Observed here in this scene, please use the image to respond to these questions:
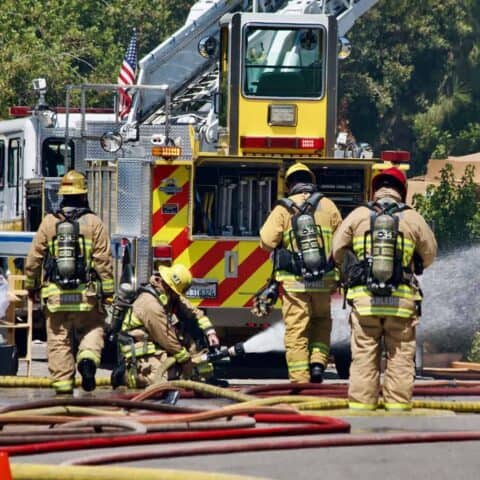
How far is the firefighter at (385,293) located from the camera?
9656mm

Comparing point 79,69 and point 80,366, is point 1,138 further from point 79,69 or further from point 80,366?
point 79,69

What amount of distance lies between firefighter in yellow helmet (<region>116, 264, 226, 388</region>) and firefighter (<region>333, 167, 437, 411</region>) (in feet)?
5.19

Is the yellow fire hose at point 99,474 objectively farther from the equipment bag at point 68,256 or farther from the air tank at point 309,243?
the air tank at point 309,243

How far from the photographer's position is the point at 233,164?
1325 cm

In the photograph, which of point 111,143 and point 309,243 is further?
point 111,143

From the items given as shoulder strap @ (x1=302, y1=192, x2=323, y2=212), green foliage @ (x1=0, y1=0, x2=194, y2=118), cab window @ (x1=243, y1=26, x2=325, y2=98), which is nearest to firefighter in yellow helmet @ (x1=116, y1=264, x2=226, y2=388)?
shoulder strap @ (x1=302, y1=192, x2=323, y2=212)

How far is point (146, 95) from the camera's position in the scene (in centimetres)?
1778

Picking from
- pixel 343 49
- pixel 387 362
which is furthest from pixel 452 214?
pixel 387 362

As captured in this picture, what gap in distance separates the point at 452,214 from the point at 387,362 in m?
9.11

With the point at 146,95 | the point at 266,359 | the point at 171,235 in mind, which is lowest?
the point at 266,359

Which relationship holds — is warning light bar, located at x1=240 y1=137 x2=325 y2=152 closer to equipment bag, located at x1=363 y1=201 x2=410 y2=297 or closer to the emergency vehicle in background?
the emergency vehicle in background

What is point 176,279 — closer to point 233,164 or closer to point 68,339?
point 68,339

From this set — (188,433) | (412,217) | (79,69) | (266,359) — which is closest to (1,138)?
(266,359)

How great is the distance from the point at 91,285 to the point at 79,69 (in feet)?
75.6
